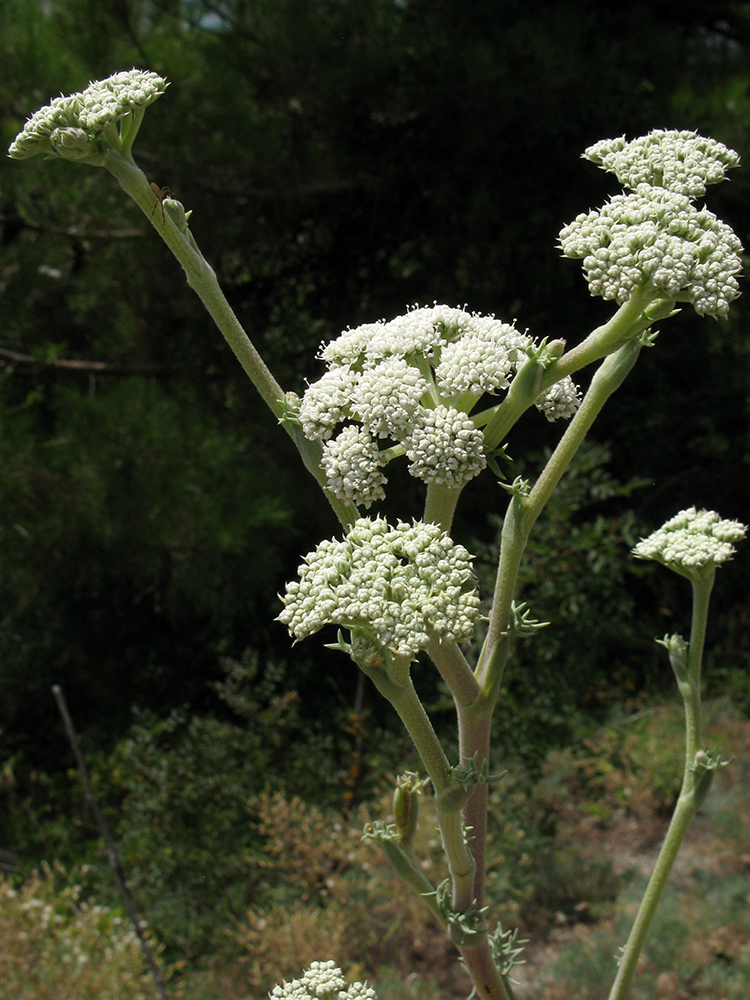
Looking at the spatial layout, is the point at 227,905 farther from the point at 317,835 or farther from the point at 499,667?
the point at 499,667

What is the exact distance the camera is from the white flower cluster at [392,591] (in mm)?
1253

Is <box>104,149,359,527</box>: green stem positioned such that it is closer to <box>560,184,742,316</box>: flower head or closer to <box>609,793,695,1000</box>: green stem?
<box>560,184,742,316</box>: flower head

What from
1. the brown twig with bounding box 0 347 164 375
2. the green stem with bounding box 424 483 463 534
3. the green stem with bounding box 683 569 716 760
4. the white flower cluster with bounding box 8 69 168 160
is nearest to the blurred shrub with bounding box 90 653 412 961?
the brown twig with bounding box 0 347 164 375

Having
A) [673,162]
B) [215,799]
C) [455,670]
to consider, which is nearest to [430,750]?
[455,670]

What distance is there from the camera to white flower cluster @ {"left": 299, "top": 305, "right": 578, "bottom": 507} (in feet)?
4.33

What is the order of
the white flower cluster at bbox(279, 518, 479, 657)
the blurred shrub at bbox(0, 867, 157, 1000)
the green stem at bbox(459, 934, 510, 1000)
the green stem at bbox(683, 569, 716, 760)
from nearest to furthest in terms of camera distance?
1. the white flower cluster at bbox(279, 518, 479, 657)
2. the green stem at bbox(459, 934, 510, 1000)
3. the green stem at bbox(683, 569, 716, 760)
4. the blurred shrub at bbox(0, 867, 157, 1000)

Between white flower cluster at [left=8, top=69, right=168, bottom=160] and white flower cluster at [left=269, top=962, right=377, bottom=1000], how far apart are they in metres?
1.48

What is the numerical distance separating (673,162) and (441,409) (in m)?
0.60

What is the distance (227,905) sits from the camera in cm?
489

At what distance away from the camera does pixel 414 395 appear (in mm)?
1353

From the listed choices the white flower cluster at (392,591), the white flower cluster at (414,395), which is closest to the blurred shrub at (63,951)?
the white flower cluster at (392,591)

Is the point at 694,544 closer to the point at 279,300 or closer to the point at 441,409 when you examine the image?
the point at 441,409

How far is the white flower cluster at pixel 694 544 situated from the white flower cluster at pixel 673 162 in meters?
0.80

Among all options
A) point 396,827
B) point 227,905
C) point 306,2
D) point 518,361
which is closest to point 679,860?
point 227,905
